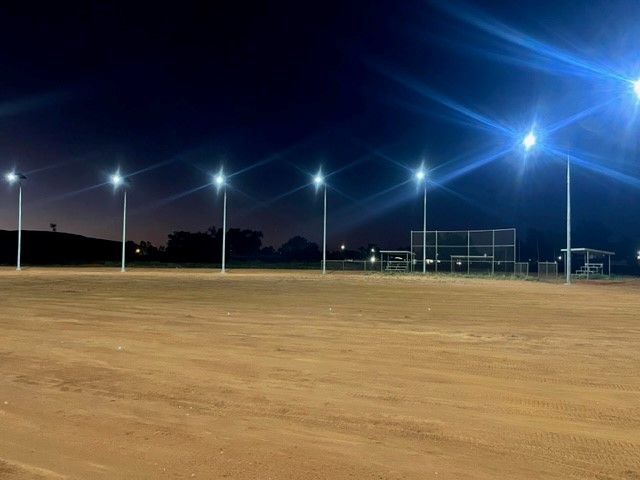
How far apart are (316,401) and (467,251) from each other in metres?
47.8

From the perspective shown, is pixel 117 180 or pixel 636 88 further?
pixel 117 180

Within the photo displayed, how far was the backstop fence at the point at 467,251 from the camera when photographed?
48094 millimetres

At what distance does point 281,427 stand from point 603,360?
6.17m

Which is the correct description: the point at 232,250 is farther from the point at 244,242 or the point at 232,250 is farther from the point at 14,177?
the point at 14,177

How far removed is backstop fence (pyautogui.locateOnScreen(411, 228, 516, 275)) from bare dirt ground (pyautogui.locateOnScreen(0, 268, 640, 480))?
36456 mm

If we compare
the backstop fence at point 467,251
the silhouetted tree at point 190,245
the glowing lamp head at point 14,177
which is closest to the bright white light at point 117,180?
the glowing lamp head at point 14,177

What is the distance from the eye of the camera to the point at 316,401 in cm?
624

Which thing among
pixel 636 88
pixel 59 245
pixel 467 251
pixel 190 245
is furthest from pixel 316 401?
pixel 59 245

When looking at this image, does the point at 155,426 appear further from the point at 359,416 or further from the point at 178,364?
the point at 178,364

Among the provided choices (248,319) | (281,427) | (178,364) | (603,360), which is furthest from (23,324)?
(603,360)

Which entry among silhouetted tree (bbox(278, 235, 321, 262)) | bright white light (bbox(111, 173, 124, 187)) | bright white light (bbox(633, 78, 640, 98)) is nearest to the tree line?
silhouetted tree (bbox(278, 235, 321, 262))

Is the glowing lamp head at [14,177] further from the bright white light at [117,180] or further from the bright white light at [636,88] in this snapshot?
the bright white light at [636,88]

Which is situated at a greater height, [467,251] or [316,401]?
[467,251]

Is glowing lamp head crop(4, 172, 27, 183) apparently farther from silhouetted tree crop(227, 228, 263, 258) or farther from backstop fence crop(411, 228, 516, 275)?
silhouetted tree crop(227, 228, 263, 258)
